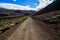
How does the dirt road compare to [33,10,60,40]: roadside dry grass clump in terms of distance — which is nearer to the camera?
the dirt road

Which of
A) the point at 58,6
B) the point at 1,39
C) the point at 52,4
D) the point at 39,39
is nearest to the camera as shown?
the point at 39,39

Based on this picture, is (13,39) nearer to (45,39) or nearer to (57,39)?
(45,39)

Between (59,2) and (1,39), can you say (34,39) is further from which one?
(59,2)

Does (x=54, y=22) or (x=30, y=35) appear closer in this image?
(x=30, y=35)

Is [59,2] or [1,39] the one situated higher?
[59,2]

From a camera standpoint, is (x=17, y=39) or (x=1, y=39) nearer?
(x=17, y=39)

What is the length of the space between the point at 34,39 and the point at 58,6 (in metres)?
56.2

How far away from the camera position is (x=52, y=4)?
Result: 7131 cm

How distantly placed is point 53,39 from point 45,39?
0.73m

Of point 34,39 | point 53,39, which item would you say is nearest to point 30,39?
point 34,39

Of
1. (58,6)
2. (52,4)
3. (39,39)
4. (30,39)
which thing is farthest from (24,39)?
(52,4)

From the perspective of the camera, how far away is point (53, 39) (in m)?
11.6

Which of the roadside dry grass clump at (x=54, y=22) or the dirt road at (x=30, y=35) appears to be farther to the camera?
the roadside dry grass clump at (x=54, y=22)

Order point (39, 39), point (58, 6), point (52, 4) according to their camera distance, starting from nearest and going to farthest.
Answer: point (39, 39)
point (58, 6)
point (52, 4)
